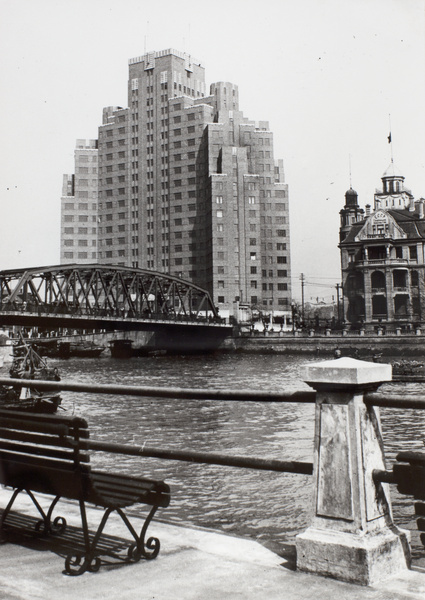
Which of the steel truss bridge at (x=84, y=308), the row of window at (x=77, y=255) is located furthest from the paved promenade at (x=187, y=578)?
the row of window at (x=77, y=255)

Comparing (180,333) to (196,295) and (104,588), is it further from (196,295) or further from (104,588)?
(104,588)

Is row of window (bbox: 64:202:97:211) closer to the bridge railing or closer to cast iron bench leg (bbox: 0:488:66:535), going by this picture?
cast iron bench leg (bbox: 0:488:66:535)

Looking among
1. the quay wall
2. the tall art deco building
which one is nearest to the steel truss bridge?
the quay wall

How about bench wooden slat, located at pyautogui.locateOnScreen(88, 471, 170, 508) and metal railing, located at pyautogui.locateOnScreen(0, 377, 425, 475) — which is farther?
bench wooden slat, located at pyautogui.locateOnScreen(88, 471, 170, 508)

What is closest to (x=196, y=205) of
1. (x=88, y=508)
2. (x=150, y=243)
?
(x=150, y=243)

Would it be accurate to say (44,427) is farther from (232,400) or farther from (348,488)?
(348,488)

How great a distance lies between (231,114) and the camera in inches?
5044

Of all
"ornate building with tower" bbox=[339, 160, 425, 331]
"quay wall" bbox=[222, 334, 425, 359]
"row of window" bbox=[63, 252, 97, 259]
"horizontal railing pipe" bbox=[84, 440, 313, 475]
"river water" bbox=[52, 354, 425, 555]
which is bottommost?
"river water" bbox=[52, 354, 425, 555]

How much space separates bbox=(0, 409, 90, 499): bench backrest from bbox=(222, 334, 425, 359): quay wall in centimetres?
6683

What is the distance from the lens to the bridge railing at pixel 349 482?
13.0ft

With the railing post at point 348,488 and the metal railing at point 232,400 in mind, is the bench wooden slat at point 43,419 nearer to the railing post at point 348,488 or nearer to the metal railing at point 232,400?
the metal railing at point 232,400

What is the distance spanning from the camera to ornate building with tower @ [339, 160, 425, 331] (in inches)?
3652

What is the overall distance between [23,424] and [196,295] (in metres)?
117

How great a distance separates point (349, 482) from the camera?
13.4 ft
